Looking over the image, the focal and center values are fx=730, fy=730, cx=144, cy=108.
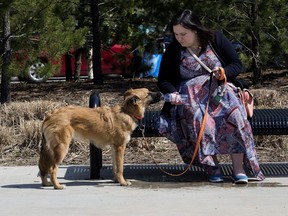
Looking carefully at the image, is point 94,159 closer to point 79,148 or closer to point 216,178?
point 216,178

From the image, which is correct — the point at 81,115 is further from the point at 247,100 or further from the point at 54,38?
the point at 54,38

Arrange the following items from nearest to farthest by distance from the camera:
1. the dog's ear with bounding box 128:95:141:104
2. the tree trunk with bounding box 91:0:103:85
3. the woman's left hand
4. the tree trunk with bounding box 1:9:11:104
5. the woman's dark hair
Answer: the woman's left hand, the woman's dark hair, the dog's ear with bounding box 128:95:141:104, the tree trunk with bounding box 1:9:11:104, the tree trunk with bounding box 91:0:103:85

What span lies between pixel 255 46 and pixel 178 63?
234 inches

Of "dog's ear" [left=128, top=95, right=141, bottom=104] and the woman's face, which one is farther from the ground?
the woman's face

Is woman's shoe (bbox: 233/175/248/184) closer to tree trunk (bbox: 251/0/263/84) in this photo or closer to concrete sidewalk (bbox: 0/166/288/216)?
concrete sidewalk (bbox: 0/166/288/216)

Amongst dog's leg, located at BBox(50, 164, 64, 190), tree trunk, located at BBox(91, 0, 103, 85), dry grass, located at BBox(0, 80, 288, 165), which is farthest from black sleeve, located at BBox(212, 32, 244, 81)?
tree trunk, located at BBox(91, 0, 103, 85)

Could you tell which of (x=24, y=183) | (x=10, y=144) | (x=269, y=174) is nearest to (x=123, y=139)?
(x=24, y=183)

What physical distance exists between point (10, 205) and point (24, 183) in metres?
1.06

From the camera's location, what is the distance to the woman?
670 cm

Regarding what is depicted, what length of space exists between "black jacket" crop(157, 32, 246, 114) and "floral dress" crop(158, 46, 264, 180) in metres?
0.06

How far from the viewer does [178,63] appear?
6.86 m

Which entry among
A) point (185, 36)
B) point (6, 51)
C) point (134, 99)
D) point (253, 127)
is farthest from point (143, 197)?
point (6, 51)

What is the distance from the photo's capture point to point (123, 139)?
22.4ft

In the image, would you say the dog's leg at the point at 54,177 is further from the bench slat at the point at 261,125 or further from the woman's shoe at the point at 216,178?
the woman's shoe at the point at 216,178
